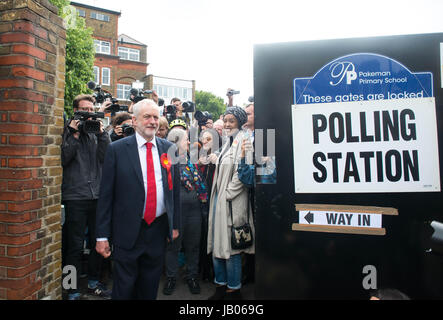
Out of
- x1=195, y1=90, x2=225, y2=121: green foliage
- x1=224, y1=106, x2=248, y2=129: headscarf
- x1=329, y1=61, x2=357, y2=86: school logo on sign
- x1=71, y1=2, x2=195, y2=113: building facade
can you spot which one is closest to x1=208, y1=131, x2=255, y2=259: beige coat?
x1=224, y1=106, x2=248, y2=129: headscarf

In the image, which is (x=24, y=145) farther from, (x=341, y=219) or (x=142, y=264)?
(x=341, y=219)

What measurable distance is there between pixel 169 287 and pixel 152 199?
155 cm

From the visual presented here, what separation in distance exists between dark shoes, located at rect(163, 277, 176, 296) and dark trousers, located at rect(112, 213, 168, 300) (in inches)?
35.1

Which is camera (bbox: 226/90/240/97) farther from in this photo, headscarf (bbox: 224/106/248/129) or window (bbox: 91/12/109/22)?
window (bbox: 91/12/109/22)

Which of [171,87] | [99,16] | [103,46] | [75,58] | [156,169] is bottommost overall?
[156,169]

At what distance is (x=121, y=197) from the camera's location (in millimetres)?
2510

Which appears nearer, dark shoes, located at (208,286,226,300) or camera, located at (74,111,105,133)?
camera, located at (74,111,105,133)

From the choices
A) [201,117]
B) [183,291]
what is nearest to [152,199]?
[183,291]

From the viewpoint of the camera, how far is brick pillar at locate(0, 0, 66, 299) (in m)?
2.48

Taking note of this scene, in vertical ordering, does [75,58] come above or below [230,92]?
above

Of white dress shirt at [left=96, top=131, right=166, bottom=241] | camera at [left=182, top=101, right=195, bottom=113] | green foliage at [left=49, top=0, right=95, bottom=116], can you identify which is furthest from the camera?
green foliage at [left=49, top=0, right=95, bottom=116]

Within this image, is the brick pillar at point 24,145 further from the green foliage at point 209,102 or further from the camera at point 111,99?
the green foliage at point 209,102

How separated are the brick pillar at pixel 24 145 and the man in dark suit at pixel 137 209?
0.66 metres

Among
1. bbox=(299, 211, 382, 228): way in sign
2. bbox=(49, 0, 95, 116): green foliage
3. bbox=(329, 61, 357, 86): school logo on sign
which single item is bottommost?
bbox=(299, 211, 382, 228): way in sign
